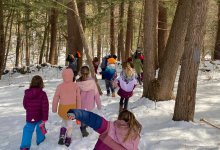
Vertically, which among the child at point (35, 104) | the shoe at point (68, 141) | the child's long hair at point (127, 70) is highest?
the child's long hair at point (127, 70)

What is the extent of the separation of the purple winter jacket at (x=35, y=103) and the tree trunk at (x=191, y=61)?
3.23 meters

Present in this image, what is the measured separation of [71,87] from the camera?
7.07 meters

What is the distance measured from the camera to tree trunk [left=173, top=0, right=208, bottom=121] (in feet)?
25.3

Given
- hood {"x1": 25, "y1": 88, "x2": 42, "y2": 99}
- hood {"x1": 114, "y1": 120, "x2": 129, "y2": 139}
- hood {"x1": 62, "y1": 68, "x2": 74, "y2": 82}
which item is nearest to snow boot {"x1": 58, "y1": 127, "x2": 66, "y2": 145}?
hood {"x1": 25, "y1": 88, "x2": 42, "y2": 99}

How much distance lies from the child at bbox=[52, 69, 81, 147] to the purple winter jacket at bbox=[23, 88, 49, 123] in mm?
298

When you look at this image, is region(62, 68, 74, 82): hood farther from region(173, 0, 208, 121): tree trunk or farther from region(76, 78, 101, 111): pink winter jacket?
region(173, 0, 208, 121): tree trunk

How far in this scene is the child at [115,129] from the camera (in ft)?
13.4

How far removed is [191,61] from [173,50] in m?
2.46

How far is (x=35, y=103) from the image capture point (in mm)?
6875

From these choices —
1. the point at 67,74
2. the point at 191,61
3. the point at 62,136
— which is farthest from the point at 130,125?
the point at 191,61

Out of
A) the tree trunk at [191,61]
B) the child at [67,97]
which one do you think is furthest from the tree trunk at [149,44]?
the child at [67,97]

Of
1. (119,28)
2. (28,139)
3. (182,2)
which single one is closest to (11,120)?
(28,139)

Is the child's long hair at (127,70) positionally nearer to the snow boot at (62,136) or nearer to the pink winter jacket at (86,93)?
the pink winter jacket at (86,93)

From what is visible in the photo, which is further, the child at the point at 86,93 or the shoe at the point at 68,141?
the child at the point at 86,93
